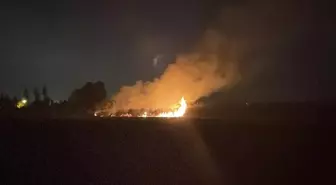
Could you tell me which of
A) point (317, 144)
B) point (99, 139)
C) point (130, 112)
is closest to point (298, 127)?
point (317, 144)

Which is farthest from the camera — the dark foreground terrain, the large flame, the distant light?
the distant light

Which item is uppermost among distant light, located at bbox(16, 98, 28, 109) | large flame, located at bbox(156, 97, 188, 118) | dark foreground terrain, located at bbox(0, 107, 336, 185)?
distant light, located at bbox(16, 98, 28, 109)

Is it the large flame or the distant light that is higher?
the distant light

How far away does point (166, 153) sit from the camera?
32.0m

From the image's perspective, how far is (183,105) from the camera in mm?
64250

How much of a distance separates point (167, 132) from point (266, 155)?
430 inches

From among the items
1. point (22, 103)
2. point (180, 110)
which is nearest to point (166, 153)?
point (180, 110)

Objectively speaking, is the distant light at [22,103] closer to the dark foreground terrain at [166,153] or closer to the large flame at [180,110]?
the large flame at [180,110]

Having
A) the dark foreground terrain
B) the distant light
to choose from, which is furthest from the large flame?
the distant light

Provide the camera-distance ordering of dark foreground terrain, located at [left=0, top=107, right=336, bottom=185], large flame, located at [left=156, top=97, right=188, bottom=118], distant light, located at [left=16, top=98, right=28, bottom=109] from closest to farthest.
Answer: dark foreground terrain, located at [left=0, top=107, right=336, bottom=185] → large flame, located at [left=156, top=97, right=188, bottom=118] → distant light, located at [left=16, top=98, right=28, bottom=109]

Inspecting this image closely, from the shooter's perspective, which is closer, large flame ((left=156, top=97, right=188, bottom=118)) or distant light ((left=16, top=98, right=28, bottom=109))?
large flame ((left=156, top=97, right=188, bottom=118))

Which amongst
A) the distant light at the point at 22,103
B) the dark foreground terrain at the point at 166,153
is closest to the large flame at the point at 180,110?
the dark foreground terrain at the point at 166,153

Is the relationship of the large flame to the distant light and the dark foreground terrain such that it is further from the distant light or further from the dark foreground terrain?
the distant light

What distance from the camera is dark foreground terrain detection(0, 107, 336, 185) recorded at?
26.4 meters
